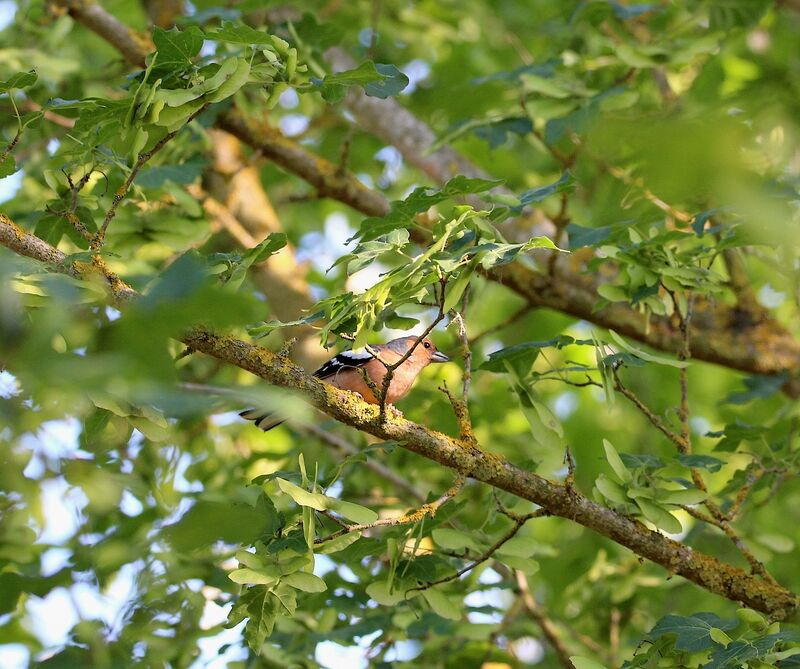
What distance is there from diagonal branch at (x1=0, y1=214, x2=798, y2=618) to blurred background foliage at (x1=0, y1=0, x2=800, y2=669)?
0.64 ft

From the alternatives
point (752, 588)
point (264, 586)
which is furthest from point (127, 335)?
point (752, 588)

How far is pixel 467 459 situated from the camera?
3260mm

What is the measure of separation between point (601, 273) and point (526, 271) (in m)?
0.54

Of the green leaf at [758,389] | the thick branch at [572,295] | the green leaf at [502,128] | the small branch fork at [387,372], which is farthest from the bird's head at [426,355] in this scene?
the small branch fork at [387,372]

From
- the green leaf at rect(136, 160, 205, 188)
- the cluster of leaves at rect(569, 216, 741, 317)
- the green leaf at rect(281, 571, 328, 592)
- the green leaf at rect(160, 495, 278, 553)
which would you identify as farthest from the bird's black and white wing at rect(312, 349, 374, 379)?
the green leaf at rect(160, 495, 278, 553)

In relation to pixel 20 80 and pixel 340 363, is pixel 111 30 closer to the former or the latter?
pixel 340 363

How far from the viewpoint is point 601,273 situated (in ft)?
19.8

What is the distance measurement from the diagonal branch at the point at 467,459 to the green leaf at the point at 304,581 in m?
0.50

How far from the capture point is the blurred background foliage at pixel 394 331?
155cm

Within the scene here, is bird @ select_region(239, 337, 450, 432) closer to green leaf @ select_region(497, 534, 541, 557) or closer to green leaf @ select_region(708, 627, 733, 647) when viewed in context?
green leaf @ select_region(497, 534, 541, 557)

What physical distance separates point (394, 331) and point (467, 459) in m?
2.07

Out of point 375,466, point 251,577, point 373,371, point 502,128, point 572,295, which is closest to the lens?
point 251,577

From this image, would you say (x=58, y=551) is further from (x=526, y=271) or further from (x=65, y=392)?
(x=65, y=392)

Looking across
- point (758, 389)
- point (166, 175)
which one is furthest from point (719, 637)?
point (166, 175)
